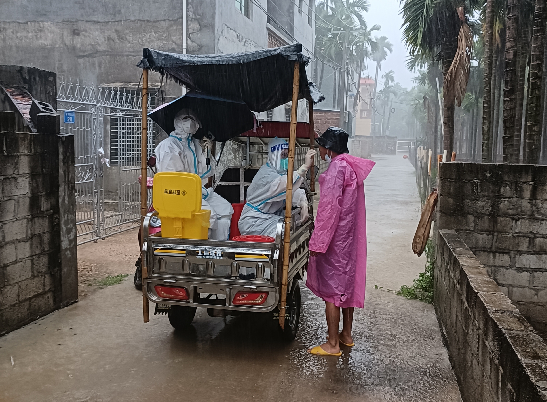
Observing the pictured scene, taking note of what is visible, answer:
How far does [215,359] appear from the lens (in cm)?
463

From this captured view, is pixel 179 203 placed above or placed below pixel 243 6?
below

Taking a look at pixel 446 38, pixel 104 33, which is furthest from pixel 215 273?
pixel 446 38

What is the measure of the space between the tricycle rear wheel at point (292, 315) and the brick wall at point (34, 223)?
2629 millimetres

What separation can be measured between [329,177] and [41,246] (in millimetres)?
3159

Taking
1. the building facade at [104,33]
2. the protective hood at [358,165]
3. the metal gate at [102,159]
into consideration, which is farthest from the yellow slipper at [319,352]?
the building facade at [104,33]

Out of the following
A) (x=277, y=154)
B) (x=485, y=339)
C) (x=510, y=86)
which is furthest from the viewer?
(x=510, y=86)

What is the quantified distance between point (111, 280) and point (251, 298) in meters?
3.41

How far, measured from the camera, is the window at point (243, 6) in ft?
52.3

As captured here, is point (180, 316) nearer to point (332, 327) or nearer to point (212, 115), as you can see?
point (332, 327)

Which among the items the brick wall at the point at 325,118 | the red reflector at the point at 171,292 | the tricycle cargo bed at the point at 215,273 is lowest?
the red reflector at the point at 171,292

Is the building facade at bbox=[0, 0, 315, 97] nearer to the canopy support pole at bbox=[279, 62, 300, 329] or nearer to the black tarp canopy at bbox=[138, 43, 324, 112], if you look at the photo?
the black tarp canopy at bbox=[138, 43, 324, 112]

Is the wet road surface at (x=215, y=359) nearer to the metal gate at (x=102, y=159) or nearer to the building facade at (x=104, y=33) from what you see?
the metal gate at (x=102, y=159)

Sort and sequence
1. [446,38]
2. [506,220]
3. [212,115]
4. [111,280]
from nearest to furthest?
[506,220] → [212,115] → [111,280] → [446,38]

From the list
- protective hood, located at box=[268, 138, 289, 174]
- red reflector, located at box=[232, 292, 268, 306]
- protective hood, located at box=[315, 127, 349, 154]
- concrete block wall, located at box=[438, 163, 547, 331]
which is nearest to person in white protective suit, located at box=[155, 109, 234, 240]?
protective hood, located at box=[268, 138, 289, 174]
